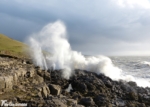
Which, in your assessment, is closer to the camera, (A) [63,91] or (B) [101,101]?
(B) [101,101]

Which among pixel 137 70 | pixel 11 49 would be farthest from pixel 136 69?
pixel 11 49

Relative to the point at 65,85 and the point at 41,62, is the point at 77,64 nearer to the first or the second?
the point at 41,62

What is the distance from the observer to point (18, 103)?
1661 centimetres

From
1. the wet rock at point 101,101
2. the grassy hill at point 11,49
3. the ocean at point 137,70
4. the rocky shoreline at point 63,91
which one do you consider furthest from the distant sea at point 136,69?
the grassy hill at point 11,49

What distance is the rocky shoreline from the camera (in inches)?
728

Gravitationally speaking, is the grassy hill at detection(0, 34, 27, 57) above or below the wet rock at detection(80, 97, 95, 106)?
above

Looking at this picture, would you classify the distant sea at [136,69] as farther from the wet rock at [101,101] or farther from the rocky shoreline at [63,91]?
the wet rock at [101,101]

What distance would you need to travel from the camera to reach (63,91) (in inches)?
1022

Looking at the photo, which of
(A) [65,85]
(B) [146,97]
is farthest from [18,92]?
(B) [146,97]

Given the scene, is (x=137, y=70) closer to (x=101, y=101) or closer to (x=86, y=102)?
(x=101, y=101)

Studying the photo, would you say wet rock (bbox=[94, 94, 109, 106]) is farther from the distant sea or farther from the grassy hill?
the grassy hill

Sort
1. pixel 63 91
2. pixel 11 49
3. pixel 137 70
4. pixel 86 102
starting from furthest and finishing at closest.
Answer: pixel 11 49 < pixel 137 70 < pixel 63 91 < pixel 86 102

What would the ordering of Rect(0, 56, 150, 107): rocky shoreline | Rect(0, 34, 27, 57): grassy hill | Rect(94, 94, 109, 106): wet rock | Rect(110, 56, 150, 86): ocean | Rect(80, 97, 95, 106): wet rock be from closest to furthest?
Rect(0, 56, 150, 107): rocky shoreline → Rect(80, 97, 95, 106): wet rock → Rect(94, 94, 109, 106): wet rock → Rect(110, 56, 150, 86): ocean → Rect(0, 34, 27, 57): grassy hill

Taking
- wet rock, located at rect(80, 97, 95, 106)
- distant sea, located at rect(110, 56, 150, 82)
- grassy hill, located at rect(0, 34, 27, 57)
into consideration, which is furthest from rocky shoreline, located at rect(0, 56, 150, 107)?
grassy hill, located at rect(0, 34, 27, 57)
